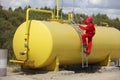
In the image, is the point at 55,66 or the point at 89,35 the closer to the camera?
the point at 55,66

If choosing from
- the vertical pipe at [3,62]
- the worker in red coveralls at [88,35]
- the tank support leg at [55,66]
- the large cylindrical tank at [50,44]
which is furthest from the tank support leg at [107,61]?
the vertical pipe at [3,62]

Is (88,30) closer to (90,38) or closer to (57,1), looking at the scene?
(90,38)

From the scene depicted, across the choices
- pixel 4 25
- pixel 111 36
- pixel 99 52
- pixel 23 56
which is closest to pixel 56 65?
pixel 23 56

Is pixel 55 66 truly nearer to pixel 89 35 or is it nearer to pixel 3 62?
pixel 89 35

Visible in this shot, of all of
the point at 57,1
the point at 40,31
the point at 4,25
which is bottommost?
the point at 4,25

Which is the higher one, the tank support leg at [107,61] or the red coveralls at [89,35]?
the red coveralls at [89,35]

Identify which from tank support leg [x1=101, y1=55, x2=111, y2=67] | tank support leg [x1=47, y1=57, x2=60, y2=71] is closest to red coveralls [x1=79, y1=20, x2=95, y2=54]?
→ tank support leg [x1=47, y1=57, x2=60, y2=71]

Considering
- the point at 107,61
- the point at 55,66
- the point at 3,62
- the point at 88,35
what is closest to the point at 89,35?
the point at 88,35

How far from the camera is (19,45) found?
1264 centimetres

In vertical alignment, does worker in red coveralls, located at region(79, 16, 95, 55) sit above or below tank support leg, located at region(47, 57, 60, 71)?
above

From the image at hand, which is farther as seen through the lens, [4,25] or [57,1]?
[4,25]

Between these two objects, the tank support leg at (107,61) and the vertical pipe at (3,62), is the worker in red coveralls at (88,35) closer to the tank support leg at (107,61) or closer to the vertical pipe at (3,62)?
the tank support leg at (107,61)

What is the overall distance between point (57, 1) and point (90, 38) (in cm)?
197

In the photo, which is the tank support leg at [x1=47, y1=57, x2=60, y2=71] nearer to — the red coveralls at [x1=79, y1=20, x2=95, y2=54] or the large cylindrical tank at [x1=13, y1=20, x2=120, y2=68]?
the large cylindrical tank at [x1=13, y1=20, x2=120, y2=68]
